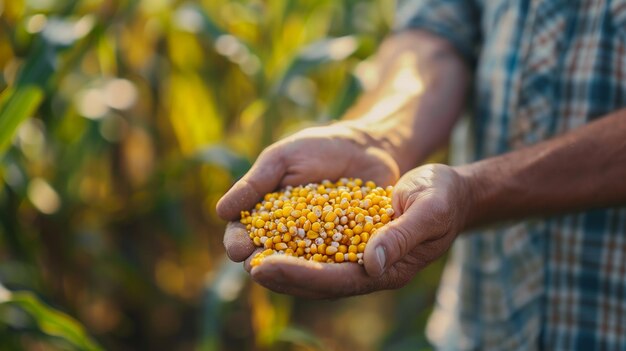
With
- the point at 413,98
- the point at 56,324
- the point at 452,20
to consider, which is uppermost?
the point at 452,20

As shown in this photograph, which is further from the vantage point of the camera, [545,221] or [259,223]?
[545,221]

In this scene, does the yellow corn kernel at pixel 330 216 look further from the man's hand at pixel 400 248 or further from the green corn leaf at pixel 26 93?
the green corn leaf at pixel 26 93

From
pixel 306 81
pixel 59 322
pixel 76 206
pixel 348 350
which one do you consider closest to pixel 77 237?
pixel 76 206

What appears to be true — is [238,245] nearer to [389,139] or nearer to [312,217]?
[312,217]

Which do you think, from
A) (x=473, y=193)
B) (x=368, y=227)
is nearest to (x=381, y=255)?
(x=368, y=227)

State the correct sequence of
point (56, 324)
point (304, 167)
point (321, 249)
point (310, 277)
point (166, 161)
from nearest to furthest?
1. point (310, 277)
2. point (321, 249)
3. point (304, 167)
4. point (56, 324)
5. point (166, 161)

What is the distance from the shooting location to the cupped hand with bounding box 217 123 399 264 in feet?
3.15

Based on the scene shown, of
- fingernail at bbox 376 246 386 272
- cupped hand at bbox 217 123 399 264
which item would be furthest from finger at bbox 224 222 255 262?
fingernail at bbox 376 246 386 272

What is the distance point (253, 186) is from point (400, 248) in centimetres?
27

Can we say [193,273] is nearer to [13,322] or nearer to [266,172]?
[13,322]

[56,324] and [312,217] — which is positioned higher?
[312,217]

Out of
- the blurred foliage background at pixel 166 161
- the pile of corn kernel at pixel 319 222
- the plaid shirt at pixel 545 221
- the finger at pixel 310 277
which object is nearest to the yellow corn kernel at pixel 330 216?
the pile of corn kernel at pixel 319 222

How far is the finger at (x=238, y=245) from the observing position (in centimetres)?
91

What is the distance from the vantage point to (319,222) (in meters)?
0.93
